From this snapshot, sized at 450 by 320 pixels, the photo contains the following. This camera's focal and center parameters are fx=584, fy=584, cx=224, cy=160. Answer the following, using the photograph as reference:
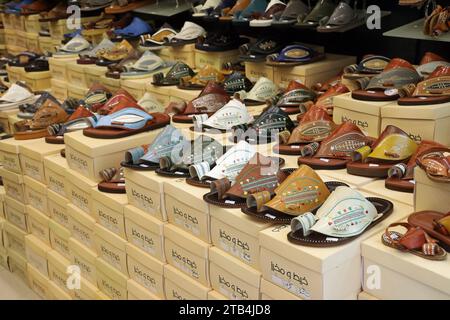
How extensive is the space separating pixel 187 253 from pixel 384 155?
0.64 m

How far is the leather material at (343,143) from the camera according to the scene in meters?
1.78

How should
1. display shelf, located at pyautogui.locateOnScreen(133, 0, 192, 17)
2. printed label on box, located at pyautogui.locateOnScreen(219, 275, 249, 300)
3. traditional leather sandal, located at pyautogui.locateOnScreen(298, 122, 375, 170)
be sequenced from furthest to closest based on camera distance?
1. display shelf, located at pyautogui.locateOnScreen(133, 0, 192, 17)
2. traditional leather sandal, located at pyautogui.locateOnScreen(298, 122, 375, 170)
3. printed label on box, located at pyautogui.locateOnScreen(219, 275, 249, 300)

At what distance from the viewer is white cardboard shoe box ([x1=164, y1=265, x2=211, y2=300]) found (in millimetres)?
1678

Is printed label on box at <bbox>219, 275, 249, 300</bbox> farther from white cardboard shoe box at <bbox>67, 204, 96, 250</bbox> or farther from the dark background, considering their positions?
the dark background

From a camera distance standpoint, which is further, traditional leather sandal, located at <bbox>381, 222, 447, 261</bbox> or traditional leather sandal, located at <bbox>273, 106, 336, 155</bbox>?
traditional leather sandal, located at <bbox>273, 106, 336, 155</bbox>

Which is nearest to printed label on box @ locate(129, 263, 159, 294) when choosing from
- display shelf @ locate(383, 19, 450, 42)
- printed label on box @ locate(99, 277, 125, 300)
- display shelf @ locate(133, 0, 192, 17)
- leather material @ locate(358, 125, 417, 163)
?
printed label on box @ locate(99, 277, 125, 300)

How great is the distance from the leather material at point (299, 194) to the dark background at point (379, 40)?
1232mm

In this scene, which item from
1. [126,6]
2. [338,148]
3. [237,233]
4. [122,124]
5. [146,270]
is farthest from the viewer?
[126,6]

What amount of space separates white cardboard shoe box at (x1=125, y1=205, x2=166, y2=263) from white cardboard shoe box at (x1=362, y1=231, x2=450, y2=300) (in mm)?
696

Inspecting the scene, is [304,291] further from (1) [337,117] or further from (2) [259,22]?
(2) [259,22]

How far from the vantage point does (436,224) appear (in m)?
1.30

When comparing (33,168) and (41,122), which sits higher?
(41,122)

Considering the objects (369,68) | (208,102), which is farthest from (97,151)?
(369,68)

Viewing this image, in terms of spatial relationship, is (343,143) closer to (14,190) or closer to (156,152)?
(156,152)
